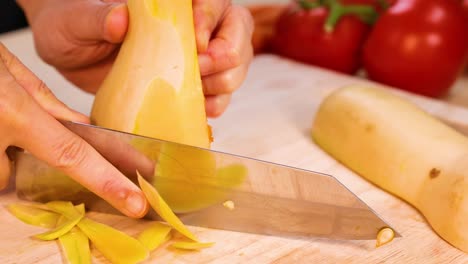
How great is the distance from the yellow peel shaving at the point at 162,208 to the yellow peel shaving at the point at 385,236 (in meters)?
0.27

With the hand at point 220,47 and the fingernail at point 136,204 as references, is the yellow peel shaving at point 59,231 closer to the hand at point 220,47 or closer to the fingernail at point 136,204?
the fingernail at point 136,204

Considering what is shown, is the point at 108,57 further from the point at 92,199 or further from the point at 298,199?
the point at 298,199

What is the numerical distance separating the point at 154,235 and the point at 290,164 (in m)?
0.38

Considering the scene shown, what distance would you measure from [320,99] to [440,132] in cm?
47

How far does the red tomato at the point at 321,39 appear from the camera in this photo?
5.97ft

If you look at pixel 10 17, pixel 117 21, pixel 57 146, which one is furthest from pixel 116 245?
pixel 10 17

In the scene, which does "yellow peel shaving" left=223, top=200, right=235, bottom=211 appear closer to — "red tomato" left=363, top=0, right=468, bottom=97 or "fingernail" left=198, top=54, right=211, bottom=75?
"fingernail" left=198, top=54, right=211, bottom=75

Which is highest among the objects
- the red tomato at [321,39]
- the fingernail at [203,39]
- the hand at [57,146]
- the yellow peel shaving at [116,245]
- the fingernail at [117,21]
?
the fingernail at [117,21]

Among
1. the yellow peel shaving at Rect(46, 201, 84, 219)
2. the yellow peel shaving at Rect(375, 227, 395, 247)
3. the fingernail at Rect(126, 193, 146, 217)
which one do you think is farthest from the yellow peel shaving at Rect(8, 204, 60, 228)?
the yellow peel shaving at Rect(375, 227, 395, 247)

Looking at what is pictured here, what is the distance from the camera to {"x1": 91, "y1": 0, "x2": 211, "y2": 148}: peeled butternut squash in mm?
1008

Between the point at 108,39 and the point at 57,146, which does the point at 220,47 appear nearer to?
the point at 108,39

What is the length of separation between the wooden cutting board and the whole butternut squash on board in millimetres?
24

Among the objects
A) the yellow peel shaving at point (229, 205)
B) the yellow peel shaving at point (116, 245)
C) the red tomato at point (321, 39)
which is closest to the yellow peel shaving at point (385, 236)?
the yellow peel shaving at point (229, 205)

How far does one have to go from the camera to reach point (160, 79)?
1009 millimetres
